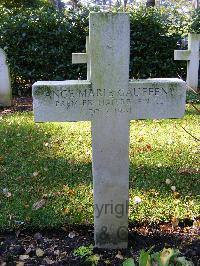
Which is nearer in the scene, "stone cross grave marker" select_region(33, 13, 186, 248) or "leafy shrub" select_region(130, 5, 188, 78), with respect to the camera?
"stone cross grave marker" select_region(33, 13, 186, 248)

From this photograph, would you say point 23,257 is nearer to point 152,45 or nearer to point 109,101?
point 109,101

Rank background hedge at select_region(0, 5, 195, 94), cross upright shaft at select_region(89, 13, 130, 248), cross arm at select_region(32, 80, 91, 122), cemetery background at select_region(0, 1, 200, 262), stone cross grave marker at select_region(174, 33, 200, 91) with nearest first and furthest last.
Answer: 1. cross upright shaft at select_region(89, 13, 130, 248)
2. cross arm at select_region(32, 80, 91, 122)
3. cemetery background at select_region(0, 1, 200, 262)
4. stone cross grave marker at select_region(174, 33, 200, 91)
5. background hedge at select_region(0, 5, 195, 94)

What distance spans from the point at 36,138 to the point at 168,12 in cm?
701

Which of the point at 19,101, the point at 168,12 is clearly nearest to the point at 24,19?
the point at 19,101

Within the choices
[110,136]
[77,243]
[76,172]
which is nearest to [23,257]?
[77,243]

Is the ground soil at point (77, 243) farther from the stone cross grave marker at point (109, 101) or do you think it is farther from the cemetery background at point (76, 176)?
the stone cross grave marker at point (109, 101)

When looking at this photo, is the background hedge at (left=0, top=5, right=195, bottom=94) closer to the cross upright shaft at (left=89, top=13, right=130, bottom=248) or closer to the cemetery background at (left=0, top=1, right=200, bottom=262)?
the cemetery background at (left=0, top=1, right=200, bottom=262)

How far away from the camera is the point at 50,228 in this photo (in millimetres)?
3475

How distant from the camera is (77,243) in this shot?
128 inches

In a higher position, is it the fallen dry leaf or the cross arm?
the cross arm

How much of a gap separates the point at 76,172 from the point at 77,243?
132cm

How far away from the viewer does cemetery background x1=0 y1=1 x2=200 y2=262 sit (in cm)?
358

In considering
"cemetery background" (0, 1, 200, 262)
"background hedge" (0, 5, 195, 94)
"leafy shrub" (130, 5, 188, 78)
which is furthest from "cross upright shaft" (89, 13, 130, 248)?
"leafy shrub" (130, 5, 188, 78)

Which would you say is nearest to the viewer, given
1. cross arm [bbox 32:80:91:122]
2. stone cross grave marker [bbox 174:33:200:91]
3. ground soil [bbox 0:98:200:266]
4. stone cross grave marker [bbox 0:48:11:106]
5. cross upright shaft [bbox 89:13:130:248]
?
cross upright shaft [bbox 89:13:130:248]
